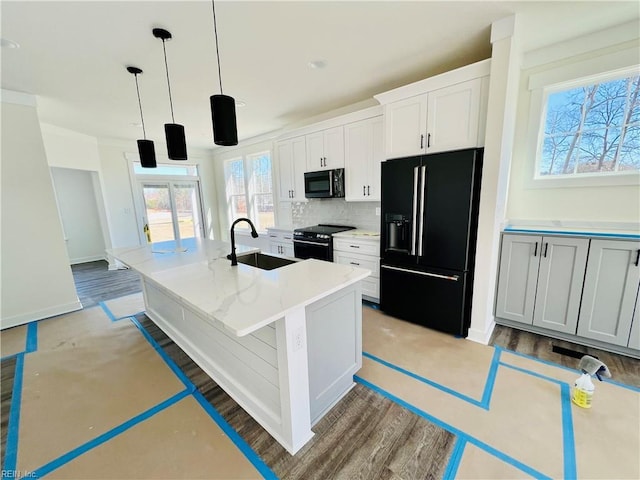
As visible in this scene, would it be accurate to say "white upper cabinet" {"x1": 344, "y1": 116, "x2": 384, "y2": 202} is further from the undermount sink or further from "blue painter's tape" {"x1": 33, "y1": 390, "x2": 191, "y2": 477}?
"blue painter's tape" {"x1": 33, "y1": 390, "x2": 191, "y2": 477}

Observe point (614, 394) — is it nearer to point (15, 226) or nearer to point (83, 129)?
point (15, 226)

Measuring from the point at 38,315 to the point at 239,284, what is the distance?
3516 mm

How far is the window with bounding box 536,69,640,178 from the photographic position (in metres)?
2.30

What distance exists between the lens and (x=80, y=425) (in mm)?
1683

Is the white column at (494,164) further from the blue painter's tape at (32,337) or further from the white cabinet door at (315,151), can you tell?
the blue painter's tape at (32,337)

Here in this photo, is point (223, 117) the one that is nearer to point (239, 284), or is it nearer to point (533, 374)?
point (239, 284)

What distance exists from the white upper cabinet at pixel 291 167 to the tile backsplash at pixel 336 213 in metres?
0.37

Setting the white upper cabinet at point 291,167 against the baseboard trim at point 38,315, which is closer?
the baseboard trim at point 38,315

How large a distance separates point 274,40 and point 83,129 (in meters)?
4.34

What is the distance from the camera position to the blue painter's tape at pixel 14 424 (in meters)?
1.45

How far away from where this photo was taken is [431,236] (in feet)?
8.25

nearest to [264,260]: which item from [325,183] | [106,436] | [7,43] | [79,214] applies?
[106,436]

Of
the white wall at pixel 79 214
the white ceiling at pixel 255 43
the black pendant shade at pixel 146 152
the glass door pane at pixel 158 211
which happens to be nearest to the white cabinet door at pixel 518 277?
the white ceiling at pixel 255 43

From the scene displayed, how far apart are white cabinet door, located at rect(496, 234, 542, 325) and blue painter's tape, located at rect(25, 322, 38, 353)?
15.7 ft
